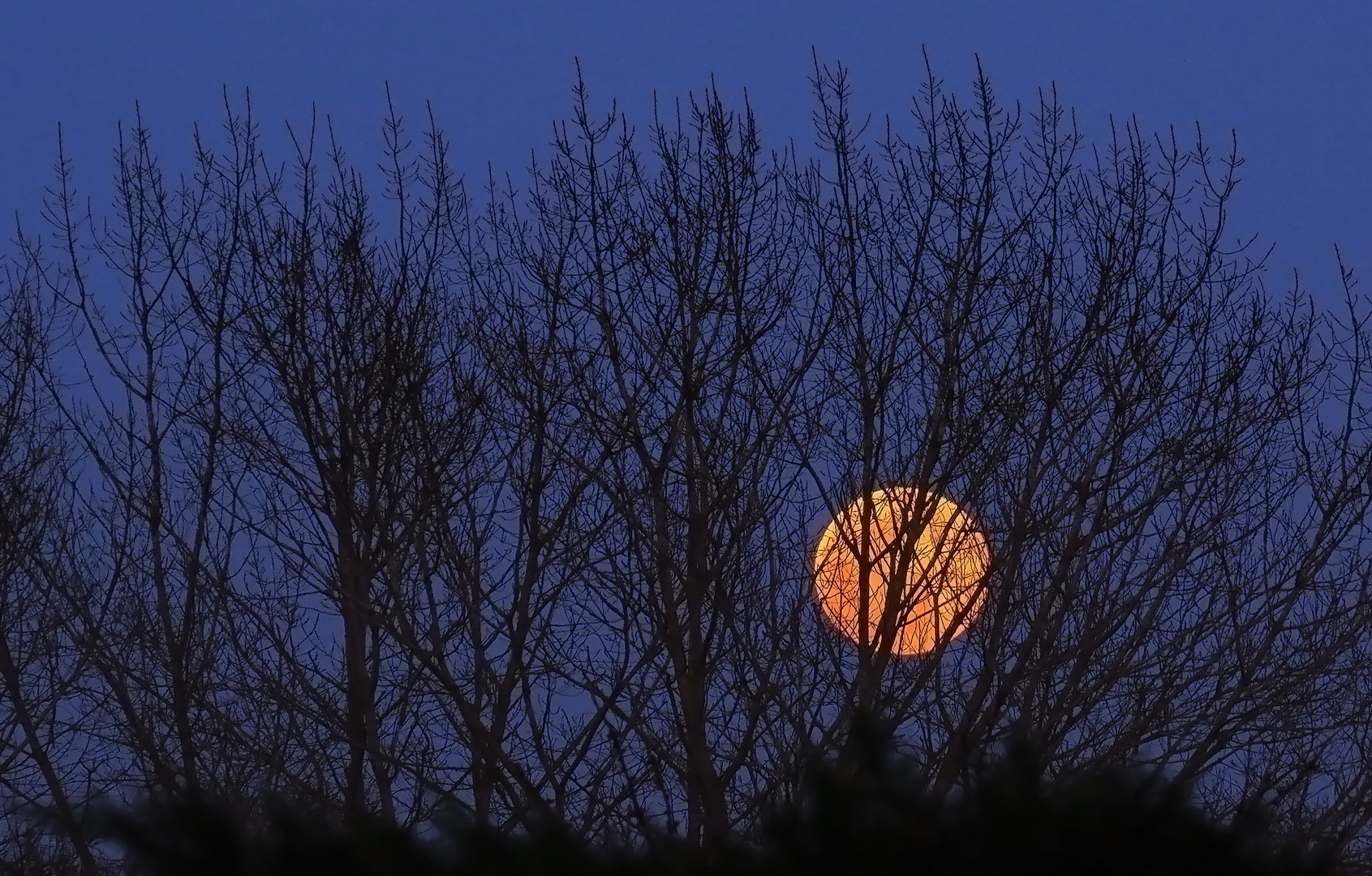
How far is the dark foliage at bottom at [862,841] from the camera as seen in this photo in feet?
7.53

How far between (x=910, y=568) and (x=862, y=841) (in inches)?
134

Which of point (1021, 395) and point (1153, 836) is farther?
point (1021, 395)

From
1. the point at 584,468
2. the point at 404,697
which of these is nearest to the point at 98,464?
the point at 404,697

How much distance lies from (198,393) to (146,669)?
135 cm

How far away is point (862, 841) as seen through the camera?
2316 millimetres

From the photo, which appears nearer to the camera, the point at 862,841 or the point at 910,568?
the point at 862,841

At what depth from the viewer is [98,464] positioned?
21.0 ft

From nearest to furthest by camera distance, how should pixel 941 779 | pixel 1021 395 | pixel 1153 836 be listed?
pixel 1153 836 → pixel 941 779 → pixel 1021 395

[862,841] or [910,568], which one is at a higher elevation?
[910,568]

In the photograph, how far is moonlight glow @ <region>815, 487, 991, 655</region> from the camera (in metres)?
5.61

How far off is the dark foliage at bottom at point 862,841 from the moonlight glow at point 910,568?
3.15 metres

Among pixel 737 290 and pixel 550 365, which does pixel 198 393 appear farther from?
pixel 737 290

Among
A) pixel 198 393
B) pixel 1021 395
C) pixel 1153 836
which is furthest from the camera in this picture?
pixel 198 393

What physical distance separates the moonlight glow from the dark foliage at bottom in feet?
10.3
